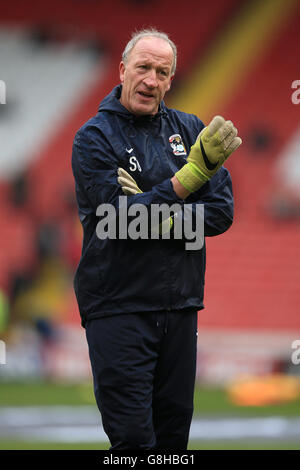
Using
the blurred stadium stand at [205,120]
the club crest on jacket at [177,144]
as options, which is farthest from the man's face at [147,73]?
the blurred stadium stand at [205,120]

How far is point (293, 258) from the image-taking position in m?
11.8

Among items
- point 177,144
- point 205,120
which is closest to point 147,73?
point 177,144

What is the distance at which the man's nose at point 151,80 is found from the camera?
3412mm

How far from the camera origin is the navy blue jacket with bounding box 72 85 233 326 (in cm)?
338

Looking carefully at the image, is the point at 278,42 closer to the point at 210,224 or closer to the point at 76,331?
the point at 76,331

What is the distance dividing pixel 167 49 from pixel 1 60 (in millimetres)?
8947

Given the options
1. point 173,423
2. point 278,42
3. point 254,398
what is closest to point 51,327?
point 254,398

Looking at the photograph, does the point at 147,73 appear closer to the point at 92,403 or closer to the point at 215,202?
the point at 215,202

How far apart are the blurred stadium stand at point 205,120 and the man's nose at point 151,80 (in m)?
8.00

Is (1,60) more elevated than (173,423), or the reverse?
(1,60)

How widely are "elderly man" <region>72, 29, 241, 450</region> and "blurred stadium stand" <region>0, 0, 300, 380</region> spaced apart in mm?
7812

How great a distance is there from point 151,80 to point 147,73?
4 cm

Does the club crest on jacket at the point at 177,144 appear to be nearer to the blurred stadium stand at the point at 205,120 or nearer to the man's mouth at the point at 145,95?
the man's mouth at the point at 145,95

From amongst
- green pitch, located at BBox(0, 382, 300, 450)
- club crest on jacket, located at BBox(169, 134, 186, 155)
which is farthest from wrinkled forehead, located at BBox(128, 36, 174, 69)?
green pitch, located at BBox(0, 382, 300, 450)
